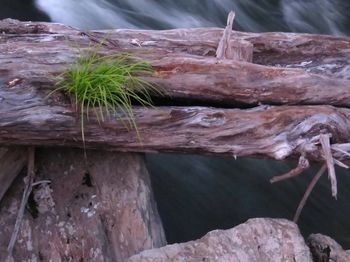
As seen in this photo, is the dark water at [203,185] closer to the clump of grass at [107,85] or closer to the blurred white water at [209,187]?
the blurred white water at [209,187]

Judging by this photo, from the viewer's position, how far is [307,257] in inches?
106

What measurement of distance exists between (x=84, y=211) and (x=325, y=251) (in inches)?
47.1

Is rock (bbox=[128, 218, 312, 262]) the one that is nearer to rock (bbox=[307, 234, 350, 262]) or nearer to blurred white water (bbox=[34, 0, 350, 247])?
rock (bbox=[307, 234, 350, 262])

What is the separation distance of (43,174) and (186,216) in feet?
4.88

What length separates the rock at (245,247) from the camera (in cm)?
255

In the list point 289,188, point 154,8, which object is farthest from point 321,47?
point 154,8

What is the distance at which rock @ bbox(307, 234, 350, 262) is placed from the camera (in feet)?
9.26

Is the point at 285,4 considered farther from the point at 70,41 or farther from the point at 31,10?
the point at 70,41

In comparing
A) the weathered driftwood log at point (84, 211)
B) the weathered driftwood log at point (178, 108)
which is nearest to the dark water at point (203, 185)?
the weathered driftwood log at point (84, 211)

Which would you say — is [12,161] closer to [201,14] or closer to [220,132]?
[220,132]

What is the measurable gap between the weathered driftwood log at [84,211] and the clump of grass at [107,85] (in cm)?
40

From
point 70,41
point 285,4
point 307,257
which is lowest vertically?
point 307,257

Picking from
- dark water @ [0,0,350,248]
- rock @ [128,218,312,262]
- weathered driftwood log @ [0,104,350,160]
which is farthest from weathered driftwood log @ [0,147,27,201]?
dark water @ [0,0,350,248]

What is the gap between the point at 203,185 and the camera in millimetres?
4414
